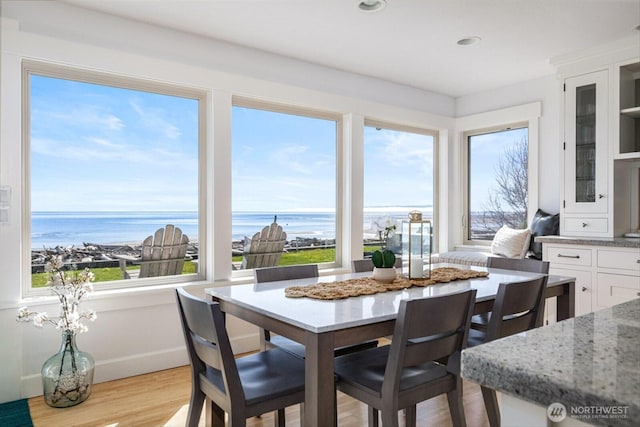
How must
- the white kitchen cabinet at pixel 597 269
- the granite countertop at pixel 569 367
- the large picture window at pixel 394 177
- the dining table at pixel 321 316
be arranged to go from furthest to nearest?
the large picture window at pixel 394 177, the white kitchen cabinet at pixel 597 269, the dining table at pixel 321 316, the granite countertop at pixel 569 367

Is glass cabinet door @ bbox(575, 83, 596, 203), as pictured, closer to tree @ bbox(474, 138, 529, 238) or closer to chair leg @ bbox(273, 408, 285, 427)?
tree @ bbox(474, 138, 529, 238)

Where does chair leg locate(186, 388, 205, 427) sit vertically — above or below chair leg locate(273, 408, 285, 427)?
above

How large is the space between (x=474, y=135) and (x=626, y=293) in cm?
262

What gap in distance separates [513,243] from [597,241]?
0.93m

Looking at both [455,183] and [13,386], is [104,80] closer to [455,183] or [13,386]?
[13,386]

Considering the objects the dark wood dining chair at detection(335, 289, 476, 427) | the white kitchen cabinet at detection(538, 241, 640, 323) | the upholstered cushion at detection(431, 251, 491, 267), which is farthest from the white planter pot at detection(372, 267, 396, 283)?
the upholstered cushion at detection(431, 251, 491, 267)

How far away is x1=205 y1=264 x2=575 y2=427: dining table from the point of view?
59.8 inches

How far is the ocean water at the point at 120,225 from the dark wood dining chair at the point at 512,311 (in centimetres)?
227

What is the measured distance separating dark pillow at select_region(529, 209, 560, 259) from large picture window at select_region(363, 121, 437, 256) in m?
1.35

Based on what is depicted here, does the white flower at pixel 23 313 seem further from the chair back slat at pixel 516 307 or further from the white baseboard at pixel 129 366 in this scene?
the chair back slat at pixel 516 307

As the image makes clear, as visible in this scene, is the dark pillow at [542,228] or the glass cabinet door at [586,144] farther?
the dark pillow at [542,228]

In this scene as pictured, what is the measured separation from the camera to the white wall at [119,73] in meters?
2.75

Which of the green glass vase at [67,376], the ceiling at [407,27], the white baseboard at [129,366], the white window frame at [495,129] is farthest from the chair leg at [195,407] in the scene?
the white window frame at [495,129]

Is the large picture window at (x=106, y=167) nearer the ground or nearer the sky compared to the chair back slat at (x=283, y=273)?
nearer the sky
